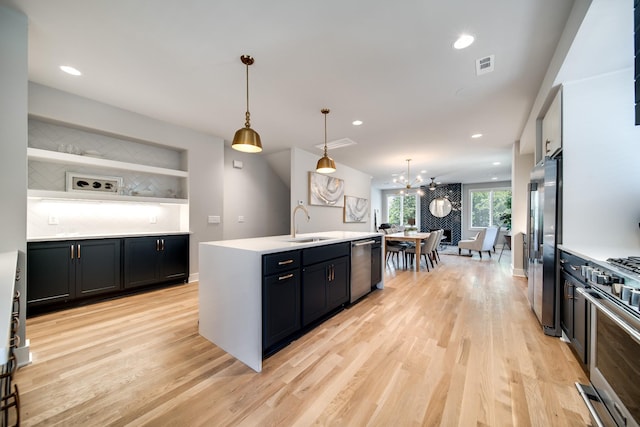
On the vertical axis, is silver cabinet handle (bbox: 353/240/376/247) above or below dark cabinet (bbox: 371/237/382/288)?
above

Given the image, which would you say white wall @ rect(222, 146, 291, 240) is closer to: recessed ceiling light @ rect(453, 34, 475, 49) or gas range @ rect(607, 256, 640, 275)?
recessed ceiling light @ rect(453, 34, 475, 49)

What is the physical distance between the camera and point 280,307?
1.98 meters

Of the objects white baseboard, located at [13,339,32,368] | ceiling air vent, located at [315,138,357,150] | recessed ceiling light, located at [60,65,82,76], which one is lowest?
white baseboard, located at [13,339,32,368]

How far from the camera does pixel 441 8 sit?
67.0 inches

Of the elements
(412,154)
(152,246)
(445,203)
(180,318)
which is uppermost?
(412,154)

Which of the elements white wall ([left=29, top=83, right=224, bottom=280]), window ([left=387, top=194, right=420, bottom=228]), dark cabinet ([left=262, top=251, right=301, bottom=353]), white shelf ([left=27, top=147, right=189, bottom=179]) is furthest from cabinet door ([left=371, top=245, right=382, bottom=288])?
window ([left=387, top=194, right=420, bottom=228])

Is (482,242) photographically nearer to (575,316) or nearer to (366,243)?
(366,243)

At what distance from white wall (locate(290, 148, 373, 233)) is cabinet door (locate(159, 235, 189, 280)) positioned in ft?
6.93

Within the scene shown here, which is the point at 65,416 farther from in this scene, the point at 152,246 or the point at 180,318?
the point at 152,246

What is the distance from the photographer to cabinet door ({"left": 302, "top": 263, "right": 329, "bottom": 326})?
2.24m

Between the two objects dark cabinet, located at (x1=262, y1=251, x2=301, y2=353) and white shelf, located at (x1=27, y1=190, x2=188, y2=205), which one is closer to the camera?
dark cabinet, located at (x1=262, y1=251, x2=301, y2=353)

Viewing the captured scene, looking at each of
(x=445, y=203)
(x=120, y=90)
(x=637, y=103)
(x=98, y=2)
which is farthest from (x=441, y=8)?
(x=445, y=203)

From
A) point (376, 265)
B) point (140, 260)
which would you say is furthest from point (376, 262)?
point (140, 260)

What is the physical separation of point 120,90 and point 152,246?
2044 millimetres
